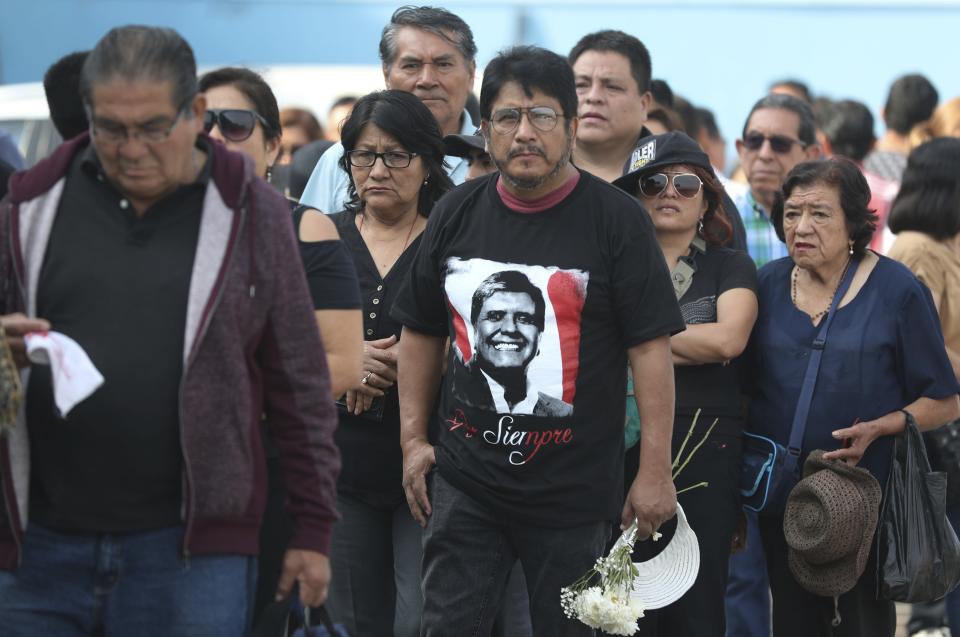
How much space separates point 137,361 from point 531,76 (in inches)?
65.9

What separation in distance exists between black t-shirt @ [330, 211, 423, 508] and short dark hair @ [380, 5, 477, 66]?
1.28 metres

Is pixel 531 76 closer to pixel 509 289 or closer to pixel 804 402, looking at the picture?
pixel 509 289

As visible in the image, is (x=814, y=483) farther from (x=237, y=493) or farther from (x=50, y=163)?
(x=50, y=163)

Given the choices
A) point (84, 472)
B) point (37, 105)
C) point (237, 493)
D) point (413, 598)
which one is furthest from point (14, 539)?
point (37, 105)

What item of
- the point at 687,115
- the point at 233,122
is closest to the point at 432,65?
the point at 233,122

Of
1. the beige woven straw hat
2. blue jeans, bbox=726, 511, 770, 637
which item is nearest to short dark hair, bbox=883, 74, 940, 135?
blue jeans, bbox=726, 511, 770, 637

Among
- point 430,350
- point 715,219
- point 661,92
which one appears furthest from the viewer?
point 661,92

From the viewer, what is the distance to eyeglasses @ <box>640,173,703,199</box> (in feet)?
18.1

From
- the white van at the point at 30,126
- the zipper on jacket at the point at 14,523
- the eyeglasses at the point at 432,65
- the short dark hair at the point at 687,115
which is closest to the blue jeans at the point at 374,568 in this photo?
the zipper on jacket at the point at 14,523

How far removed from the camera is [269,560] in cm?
414

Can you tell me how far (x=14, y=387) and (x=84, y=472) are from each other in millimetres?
267

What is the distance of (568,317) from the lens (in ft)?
14.8

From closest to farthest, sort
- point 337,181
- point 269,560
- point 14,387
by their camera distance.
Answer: point 14,387 < point 269,560 < point 337,181

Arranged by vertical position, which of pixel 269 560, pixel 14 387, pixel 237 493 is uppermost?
pixel 14 387
